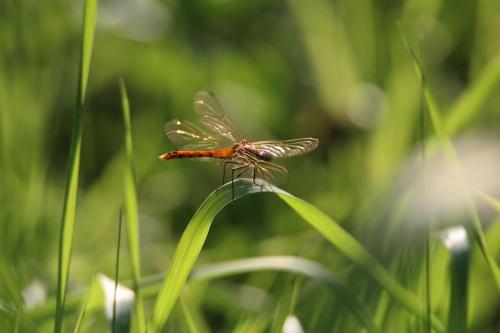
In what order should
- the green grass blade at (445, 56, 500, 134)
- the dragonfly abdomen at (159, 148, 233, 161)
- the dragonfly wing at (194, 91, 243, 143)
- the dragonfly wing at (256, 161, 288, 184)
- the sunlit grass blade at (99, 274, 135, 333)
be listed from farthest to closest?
the green grass blade at (445, 56, 500, 134) → the dragonfly wing at (194, 91, 243, 143) → the dragonfly abdomen at (159, 148, 233, 161) → the dragonfly wing at (256, 161, 288, 184) → the sunlit grass blade at (99, 274, 135, 333)

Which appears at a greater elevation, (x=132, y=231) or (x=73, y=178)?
(x=73, y=178)

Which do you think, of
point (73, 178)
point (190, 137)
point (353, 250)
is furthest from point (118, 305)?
point (190, 137)

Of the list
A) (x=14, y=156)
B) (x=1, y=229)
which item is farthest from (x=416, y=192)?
(x=14, y=156)

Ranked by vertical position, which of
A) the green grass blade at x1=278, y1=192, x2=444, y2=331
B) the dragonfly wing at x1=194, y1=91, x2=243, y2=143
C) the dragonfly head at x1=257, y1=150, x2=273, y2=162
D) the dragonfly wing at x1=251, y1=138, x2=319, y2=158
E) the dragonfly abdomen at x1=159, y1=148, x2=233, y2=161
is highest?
the dragonfly wing at x1=194, y1=91, x2=243, y2=143

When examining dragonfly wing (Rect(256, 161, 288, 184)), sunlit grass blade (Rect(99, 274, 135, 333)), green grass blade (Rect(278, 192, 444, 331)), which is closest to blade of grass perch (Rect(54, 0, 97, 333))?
sunlit grass blade (Rect(99, 274, 135, 333))

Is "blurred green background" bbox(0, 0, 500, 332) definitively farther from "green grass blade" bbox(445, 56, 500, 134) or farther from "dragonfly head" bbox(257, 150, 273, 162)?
"dragonfly head" bbox(257, 150, 273, 162)

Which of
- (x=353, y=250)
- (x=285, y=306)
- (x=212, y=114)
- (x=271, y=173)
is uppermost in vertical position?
(x=212, y=114)

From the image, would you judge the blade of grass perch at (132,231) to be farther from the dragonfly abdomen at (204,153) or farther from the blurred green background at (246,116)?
the blurred green background at (246,116)

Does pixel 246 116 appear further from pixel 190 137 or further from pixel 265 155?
pixel 265 155
